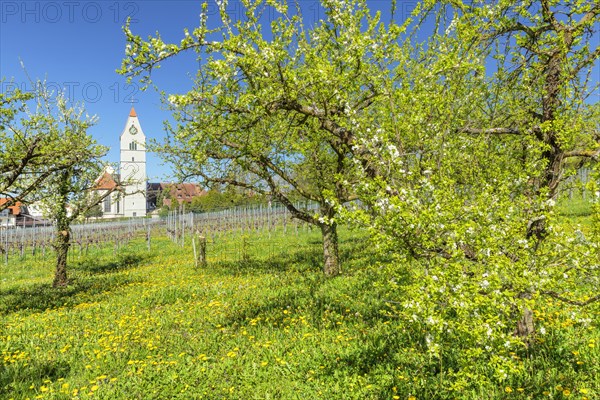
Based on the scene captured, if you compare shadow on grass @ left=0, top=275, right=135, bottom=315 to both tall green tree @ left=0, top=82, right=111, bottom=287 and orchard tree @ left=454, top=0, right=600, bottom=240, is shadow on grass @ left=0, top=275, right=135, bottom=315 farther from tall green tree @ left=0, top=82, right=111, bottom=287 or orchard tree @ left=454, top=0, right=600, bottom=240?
orchard tree @ left=454, top=0, right=600, bottom=240

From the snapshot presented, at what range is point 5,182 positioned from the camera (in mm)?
8719

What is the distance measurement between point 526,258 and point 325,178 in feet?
26.5

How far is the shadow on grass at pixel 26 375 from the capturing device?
5.64 meters

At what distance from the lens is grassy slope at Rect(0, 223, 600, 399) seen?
189 inches

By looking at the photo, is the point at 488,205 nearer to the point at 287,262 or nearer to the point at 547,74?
the point at 547,74

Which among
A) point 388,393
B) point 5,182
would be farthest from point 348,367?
point 5,182

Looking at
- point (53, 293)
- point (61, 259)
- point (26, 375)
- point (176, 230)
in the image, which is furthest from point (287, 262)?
point (176, 230)

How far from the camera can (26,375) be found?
20.1ft

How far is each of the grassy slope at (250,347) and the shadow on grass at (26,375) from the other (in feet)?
0.08

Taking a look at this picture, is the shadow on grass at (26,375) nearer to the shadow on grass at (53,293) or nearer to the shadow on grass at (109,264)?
the shadow on grass at (53,293)

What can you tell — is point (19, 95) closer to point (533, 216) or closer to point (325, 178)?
point (325, 178)

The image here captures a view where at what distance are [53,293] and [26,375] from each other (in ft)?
27.4

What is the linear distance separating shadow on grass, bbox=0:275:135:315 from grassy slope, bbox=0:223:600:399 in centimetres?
20

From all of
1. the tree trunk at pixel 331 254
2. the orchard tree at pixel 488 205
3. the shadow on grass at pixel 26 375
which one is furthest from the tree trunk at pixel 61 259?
the orchard tree at pixel 488 205
